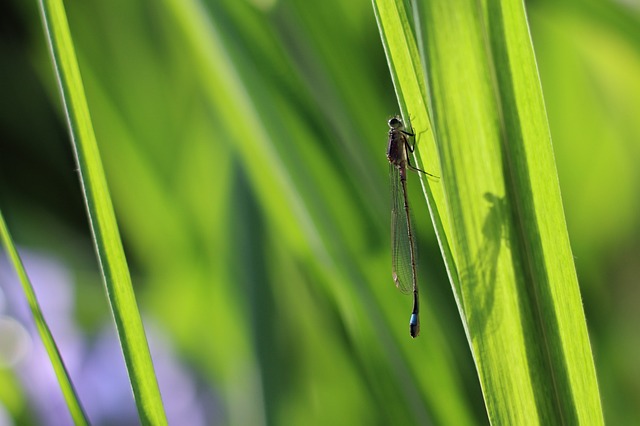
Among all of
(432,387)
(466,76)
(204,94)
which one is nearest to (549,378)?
(466,76)

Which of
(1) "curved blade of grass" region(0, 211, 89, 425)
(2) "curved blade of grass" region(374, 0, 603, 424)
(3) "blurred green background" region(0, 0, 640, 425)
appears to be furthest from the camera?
(3) "blurred green background" region(0, 0, 640, 425)

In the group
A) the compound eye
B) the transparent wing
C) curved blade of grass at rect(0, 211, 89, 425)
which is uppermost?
the compound eye

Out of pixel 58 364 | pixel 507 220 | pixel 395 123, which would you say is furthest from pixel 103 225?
pixel 395 123

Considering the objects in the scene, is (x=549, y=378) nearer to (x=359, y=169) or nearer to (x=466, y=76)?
(x=466, y=76)

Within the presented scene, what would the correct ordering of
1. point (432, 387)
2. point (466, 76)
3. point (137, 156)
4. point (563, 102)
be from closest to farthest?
point (466, 76)
point (432, 387)
point (563, 102)
point (137, 156)

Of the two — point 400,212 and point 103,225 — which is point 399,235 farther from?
point 103,225

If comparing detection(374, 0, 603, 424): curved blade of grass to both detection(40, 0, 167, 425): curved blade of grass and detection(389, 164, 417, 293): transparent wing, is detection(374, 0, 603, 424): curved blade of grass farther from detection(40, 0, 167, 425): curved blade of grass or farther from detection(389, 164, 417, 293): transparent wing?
detection(389, 164, 417, 293): transparent wing

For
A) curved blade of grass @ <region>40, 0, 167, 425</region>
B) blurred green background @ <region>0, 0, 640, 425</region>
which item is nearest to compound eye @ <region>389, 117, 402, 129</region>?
→ blurred green background @ <region>0, 0, 640, 425</region>
